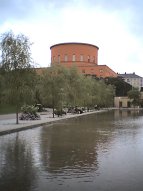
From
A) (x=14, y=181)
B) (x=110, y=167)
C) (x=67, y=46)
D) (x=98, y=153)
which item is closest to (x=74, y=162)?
(x=110, y=167)

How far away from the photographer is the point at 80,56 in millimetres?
120750

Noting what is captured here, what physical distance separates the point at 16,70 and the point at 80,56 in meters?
91.9

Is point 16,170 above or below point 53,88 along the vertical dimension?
below

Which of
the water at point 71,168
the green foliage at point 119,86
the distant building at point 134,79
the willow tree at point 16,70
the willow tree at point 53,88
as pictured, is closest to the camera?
the water at point 71,168

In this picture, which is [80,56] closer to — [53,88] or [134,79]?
[134,79]

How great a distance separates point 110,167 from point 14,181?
287cm

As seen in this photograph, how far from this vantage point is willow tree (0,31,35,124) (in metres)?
29.5

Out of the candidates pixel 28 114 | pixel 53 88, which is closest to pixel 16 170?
pixel 28 114

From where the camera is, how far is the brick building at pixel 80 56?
4707 inches

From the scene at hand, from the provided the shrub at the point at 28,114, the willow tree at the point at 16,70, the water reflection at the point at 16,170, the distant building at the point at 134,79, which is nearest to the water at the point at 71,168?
the water reflection at the point at 16,170

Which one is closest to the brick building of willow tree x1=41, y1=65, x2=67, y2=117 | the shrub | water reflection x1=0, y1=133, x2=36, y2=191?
willow tree x1=41, y1=65, x2=67, y2=117

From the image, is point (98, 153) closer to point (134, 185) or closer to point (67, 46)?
point (134, 185)

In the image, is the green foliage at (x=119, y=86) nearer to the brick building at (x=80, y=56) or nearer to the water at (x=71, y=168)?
the brick building at (x=80, y=56)

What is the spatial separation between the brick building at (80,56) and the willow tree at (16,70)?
290 ft
